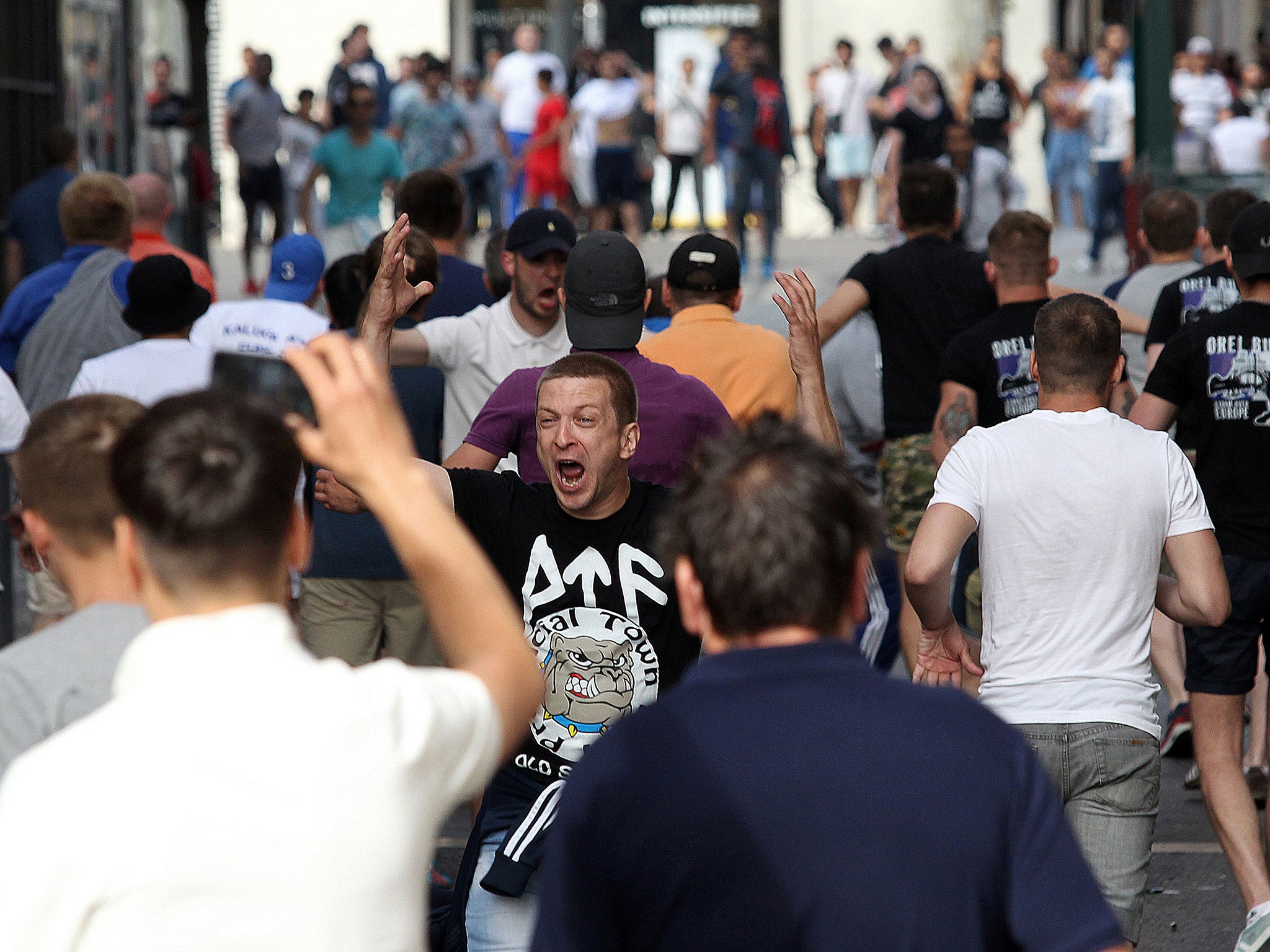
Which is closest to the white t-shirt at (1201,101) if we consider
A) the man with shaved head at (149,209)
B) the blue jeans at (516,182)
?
the blue jeans at (516,182)

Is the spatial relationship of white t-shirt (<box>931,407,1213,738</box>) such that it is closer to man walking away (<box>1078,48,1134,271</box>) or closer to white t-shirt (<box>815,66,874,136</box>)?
man walking away (<box>1078,48,1134,271</box>)

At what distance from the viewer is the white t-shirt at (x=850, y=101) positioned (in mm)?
19875

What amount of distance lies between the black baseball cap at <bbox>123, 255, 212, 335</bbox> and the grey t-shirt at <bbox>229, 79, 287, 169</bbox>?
37.1 feet

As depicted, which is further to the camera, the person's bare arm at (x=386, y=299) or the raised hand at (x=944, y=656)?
the person's bare arm at (x=386, y=299)

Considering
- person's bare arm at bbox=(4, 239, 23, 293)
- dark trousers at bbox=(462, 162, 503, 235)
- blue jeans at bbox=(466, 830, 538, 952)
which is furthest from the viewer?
dark trousers at bbox=(462, 162, 503, 235)

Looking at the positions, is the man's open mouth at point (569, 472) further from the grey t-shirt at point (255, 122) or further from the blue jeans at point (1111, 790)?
the grey t-shirt at point (255, 122)

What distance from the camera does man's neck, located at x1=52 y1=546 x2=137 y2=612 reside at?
8.67 feet

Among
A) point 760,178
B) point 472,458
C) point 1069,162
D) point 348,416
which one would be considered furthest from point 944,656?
point 1069,162

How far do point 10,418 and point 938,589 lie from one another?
3078mm

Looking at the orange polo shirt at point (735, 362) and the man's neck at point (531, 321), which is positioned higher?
the man's neck at point (531, 321)

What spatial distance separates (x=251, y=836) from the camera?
1939 mm

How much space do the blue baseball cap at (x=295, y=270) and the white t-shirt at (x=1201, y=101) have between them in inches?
531

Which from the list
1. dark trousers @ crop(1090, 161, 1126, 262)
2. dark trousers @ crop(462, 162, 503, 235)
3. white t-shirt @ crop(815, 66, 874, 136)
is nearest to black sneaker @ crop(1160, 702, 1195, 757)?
dark trousers @ crop(1090, 161, 1126, 262)

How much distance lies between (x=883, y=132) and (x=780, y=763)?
→ 1821cm
